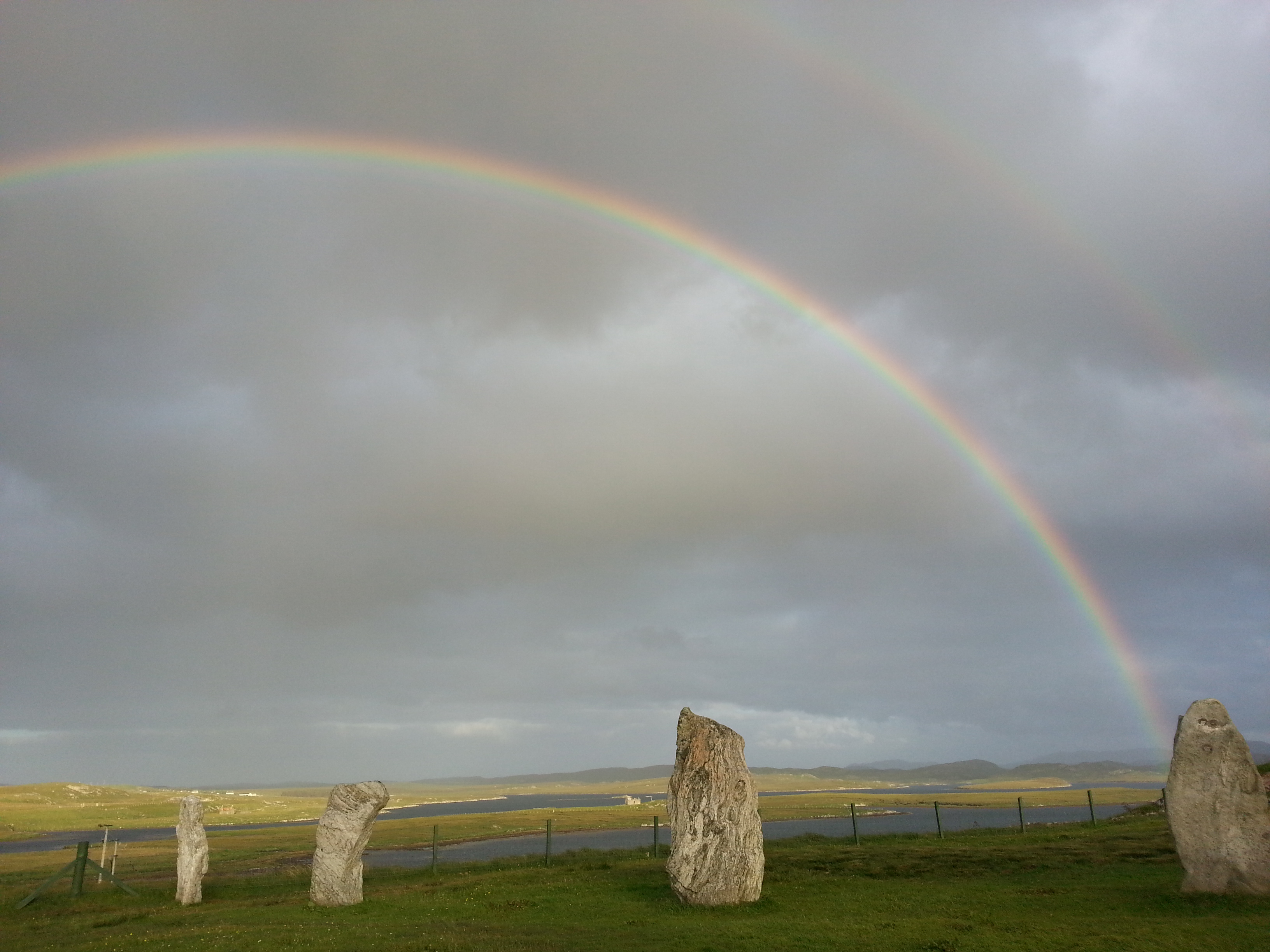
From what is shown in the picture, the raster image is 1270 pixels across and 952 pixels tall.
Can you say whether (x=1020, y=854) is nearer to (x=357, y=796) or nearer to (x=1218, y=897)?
(x=1218, y=897)

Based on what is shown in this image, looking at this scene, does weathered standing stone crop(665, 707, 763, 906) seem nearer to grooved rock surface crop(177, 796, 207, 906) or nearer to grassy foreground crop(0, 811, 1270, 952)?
grassy foreground crop(0, 811, 1270, 952)

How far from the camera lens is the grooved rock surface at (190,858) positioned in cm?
2912

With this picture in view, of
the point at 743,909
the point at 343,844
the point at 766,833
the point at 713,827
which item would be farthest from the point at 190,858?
the point at 766,833

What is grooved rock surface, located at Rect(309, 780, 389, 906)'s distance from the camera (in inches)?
1065

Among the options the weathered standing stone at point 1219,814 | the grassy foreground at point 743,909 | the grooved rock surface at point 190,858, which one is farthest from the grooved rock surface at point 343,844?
the weathered standing stone at point 1219,814

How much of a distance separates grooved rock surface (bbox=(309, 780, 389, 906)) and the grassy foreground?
66 centimetres

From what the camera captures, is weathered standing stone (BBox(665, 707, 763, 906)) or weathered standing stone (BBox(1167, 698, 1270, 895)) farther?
weathered standing stone (BBox(665, 707, 763, 906))

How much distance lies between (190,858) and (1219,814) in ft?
106

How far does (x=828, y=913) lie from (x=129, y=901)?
24.9 meters

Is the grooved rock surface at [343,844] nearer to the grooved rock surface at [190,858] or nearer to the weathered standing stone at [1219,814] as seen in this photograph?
the grooved rock surface at [190,858]

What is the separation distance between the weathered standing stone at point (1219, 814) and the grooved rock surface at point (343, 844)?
78.4ft

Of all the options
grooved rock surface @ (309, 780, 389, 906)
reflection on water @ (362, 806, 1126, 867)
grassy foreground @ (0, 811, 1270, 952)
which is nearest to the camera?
grassy foreground @ (0, 811, 1270, 952)

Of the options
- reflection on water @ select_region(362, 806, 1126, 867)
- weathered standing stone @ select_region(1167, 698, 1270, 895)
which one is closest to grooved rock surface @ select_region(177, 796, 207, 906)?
reflection on water @ select_region(362, 806, 1126, 867)

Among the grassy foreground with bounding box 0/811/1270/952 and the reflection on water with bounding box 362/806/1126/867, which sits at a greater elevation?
the grassy foreground with bounding box 0/811/1270/952
